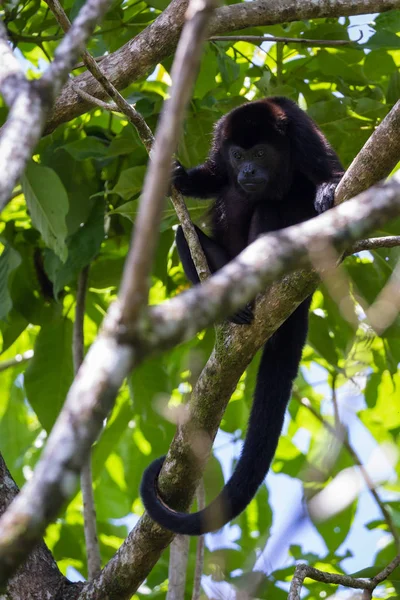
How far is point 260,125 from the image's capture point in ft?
12.6

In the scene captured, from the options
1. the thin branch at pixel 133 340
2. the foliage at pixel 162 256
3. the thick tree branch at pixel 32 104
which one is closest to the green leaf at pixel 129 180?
the foliage at pixel 162 256

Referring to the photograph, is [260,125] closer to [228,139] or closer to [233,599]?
[228,139]

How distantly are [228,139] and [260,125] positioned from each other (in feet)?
0.56

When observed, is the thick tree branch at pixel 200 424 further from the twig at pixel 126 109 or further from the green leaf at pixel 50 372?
the green leaf at pixel 50 372

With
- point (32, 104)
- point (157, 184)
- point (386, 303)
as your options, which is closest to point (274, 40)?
point (386, 303)

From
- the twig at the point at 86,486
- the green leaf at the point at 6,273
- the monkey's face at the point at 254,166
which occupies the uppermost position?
the green leaf at the point at 6,273

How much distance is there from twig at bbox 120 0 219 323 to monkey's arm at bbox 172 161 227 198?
249 centimetres

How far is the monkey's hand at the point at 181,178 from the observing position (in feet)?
12.0

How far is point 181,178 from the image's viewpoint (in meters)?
3.74

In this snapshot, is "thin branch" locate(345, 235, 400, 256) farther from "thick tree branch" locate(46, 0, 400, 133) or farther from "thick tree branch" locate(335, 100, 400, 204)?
"thick tree branch" locate(46, 0, 400, 133)

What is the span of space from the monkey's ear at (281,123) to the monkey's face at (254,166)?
0.43 feet

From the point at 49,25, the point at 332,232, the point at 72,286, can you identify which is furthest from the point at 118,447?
the point at 332,232

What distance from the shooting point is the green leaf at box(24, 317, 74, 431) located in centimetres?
379

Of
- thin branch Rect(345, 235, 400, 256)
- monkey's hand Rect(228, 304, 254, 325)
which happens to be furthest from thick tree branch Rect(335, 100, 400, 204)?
monkey's hand Rect(228, 304, 254, 325)
